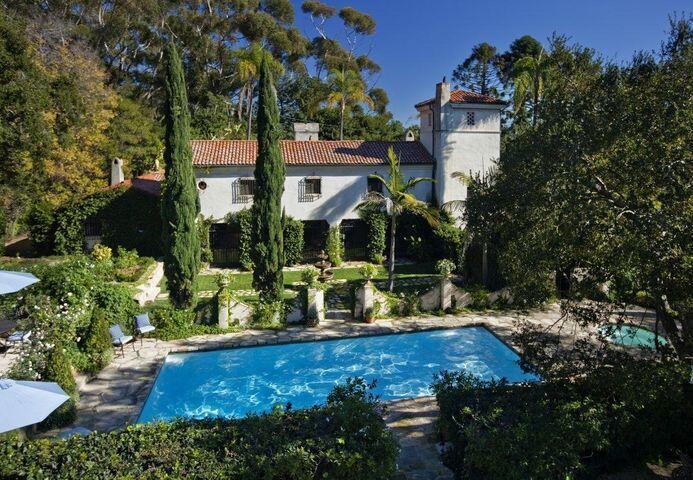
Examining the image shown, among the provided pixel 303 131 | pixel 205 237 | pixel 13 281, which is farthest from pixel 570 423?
pixel 303 131

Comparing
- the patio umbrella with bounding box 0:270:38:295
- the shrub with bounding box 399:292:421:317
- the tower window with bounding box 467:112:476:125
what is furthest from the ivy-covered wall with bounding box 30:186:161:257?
the patio umbrella with bounding box 0:270:38:295

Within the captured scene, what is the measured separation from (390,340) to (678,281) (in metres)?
10.9

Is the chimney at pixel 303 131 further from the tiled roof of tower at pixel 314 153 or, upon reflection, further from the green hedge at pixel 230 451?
the green hedge at pixel 230 451

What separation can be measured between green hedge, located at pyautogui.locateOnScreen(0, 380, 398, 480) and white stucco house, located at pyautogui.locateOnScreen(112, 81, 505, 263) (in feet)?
68.6

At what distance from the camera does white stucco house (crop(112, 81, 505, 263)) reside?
27938 mm

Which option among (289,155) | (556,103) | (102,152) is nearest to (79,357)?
(556,103)

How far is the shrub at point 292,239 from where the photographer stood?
2779cm

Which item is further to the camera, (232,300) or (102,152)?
(102,152)

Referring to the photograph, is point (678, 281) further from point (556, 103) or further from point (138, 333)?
point (138, 333)

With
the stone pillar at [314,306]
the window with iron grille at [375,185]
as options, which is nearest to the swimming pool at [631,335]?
the stone pillar at [314,306]

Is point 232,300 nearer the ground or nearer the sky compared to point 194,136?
nearer the ground

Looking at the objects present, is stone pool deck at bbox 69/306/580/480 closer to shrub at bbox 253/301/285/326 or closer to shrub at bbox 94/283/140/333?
shrub at bbox 253/301/285/326

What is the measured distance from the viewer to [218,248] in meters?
28.5

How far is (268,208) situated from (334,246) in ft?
29.2
